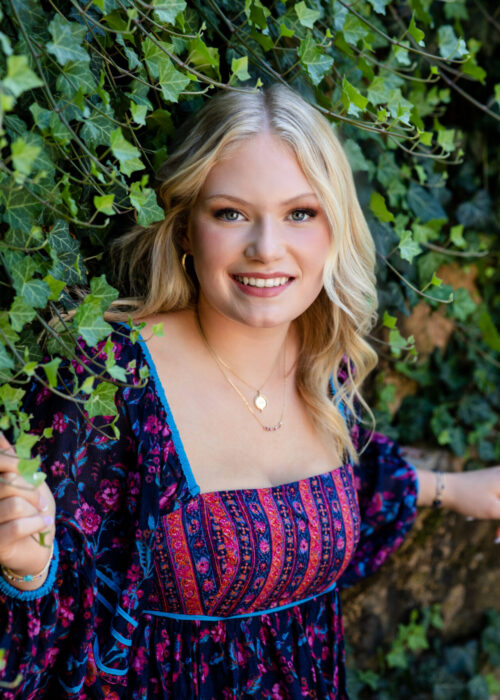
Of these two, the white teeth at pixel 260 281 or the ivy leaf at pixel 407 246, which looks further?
the ivy leaf at pixel 407 246

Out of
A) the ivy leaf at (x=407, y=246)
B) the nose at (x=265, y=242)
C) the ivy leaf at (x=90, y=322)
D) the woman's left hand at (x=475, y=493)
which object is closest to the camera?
the ivy leaf at (x=90, y=322)

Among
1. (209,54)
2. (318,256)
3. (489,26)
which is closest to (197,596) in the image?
(318,256)

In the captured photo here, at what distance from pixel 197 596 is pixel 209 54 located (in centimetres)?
109

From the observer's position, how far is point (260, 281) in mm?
1681

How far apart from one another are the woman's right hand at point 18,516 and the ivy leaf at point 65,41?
59 cm

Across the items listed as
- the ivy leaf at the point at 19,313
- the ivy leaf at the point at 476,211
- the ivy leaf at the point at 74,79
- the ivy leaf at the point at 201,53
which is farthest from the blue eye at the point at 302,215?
the ivy leaf at the point at 476,211

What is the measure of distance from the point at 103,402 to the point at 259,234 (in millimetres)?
527

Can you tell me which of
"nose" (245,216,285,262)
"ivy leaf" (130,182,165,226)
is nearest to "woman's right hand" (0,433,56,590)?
"ivy leaf" (130,182,165,226)

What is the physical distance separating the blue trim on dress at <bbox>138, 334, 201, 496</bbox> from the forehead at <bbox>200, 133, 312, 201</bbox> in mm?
380

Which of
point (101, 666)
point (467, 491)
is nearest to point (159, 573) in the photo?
point (101, 666)

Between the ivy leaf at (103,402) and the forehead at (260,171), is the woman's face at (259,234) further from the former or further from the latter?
the ivy leaf at (103,402)

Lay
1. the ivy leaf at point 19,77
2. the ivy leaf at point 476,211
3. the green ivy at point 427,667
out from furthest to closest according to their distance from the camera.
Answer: the green ivy at point 427,667 < the ivy leaf at point 476,211 < the ivy leaf at point 19,77

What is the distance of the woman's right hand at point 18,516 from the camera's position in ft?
3.89

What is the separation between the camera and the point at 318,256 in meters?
1.73
